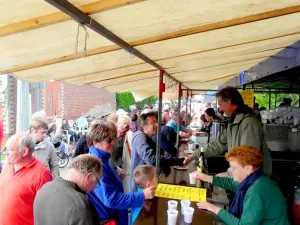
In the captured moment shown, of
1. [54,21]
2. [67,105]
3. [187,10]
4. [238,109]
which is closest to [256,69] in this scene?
[238,109]

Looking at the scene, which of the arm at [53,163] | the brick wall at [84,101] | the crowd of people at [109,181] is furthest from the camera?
the brick wall at [84,101]

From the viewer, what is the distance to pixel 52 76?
325 cm

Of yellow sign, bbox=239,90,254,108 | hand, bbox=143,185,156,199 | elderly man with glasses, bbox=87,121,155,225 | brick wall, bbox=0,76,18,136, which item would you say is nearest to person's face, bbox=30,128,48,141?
elderly man with glasses, bbox=87,121,155,225

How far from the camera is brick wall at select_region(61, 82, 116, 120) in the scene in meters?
16.8

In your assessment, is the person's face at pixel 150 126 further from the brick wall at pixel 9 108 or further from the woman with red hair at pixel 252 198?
the brick wall at pixel 9 108

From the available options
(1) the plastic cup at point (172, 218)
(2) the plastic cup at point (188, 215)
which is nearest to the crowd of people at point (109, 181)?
(2) the plastic cup at point (188, 215)

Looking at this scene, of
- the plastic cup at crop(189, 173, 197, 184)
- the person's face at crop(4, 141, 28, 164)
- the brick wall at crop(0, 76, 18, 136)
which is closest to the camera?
the person's face at crop(4, 141, 28, 164)

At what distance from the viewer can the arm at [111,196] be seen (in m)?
2.16

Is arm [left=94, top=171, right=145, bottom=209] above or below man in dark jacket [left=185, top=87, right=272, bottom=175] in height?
below

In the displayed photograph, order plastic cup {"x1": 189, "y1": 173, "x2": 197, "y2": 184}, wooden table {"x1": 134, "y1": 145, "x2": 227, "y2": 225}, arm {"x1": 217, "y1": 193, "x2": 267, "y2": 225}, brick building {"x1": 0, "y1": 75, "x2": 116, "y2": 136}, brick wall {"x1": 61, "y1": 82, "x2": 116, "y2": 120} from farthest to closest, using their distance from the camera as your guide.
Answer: brick wall {"x1": 61, "y1": 82, "x2": 116, "y2": 120} < brick building {"x1": 0, "y1": 75, "x2": 116, "y2": 136} < plastic cup {"x1": 189, "y1": 173, "x2": 197, "y2": 184} < wooden table {"x1": 134, "y1": 145, "x2": 227, "y2": 225} < arm {"x1": 217, "y1": 193, "x2": 267, "y2": 225}

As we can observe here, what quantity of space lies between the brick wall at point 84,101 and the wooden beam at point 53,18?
49.4 feet

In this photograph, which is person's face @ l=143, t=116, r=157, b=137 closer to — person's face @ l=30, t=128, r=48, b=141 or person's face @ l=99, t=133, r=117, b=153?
person's face @ l=99, t=133, r=117, b=153

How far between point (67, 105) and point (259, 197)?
51.9 ft

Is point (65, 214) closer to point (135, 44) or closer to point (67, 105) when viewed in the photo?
point (135, 44)
